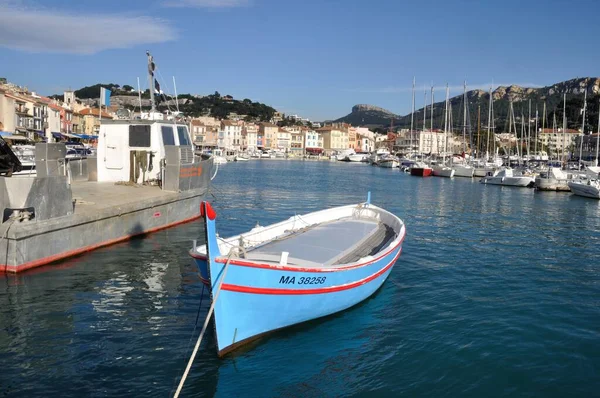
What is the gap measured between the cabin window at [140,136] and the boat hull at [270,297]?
12727 millimetres

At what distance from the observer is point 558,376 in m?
9.12

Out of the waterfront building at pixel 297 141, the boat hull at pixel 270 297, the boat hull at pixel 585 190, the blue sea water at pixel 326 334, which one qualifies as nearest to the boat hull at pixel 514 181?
the boat hull at pixel 585 190

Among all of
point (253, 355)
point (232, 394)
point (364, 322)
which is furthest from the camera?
point (364, 322)

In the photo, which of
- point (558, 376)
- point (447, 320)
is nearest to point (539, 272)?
point (447, 320)

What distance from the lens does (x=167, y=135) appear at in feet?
69.1

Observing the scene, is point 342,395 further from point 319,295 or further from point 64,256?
point 64,256

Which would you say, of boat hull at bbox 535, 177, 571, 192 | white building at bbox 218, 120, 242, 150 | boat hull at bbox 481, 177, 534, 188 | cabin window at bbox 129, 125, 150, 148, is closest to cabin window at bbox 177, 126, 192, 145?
cabin window at bbox 129, 125, 150, 148

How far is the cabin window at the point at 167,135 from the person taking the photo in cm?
2079

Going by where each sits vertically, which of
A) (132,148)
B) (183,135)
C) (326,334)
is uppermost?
(183,135)

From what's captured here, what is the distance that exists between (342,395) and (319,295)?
7.78 ft

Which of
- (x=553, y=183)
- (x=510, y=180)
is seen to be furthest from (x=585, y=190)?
(x=510, y=180)

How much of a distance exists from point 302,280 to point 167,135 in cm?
1362

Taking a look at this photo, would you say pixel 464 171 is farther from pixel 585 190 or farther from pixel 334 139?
pixel 334 139

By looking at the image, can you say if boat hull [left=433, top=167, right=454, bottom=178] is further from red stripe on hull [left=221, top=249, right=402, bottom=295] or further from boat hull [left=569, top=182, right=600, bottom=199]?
red stripe on hull [left=221, top=249, right=402, bottom=295]
